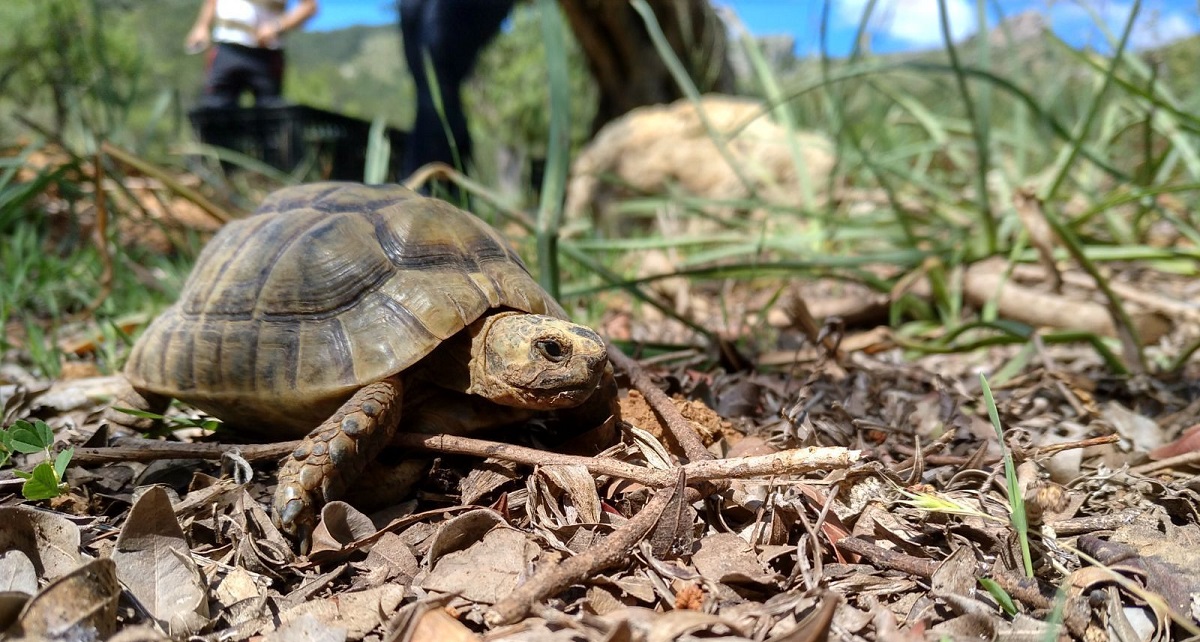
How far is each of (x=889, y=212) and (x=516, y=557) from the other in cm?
360

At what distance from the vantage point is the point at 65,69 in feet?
12.5

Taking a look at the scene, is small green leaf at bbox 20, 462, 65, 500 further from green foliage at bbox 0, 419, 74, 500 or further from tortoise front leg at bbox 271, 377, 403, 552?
tortoise front leg at bbox 271, 377, 403, 552

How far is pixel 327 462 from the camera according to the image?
134 centimetres

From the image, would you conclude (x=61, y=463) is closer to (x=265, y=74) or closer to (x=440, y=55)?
(x=440, y=55)

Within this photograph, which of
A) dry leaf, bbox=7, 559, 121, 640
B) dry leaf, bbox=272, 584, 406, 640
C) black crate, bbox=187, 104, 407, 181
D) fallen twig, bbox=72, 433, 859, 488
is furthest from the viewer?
black crate, bbox=187, 104, 407, 181

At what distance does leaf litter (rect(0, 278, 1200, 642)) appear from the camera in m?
1.07

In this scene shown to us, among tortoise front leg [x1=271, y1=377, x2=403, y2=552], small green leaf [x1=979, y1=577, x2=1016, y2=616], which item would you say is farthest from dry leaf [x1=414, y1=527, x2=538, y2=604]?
small green leaf [x1=979, y1=577, x2=1016, y2=616]

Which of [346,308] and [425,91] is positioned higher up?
[425,91]

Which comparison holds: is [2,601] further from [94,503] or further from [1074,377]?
[1074,377]

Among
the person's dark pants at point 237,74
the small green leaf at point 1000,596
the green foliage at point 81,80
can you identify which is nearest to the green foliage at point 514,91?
the person's dark pants at point 237,74

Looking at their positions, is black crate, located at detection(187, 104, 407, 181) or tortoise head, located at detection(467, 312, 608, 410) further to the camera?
black crate, located at detection(187, 104, 407, 181)

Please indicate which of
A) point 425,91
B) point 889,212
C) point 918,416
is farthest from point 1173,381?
point 425,91

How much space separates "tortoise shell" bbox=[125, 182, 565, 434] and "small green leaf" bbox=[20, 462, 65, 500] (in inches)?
13.6

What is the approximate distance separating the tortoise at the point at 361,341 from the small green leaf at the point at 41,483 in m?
0.34
